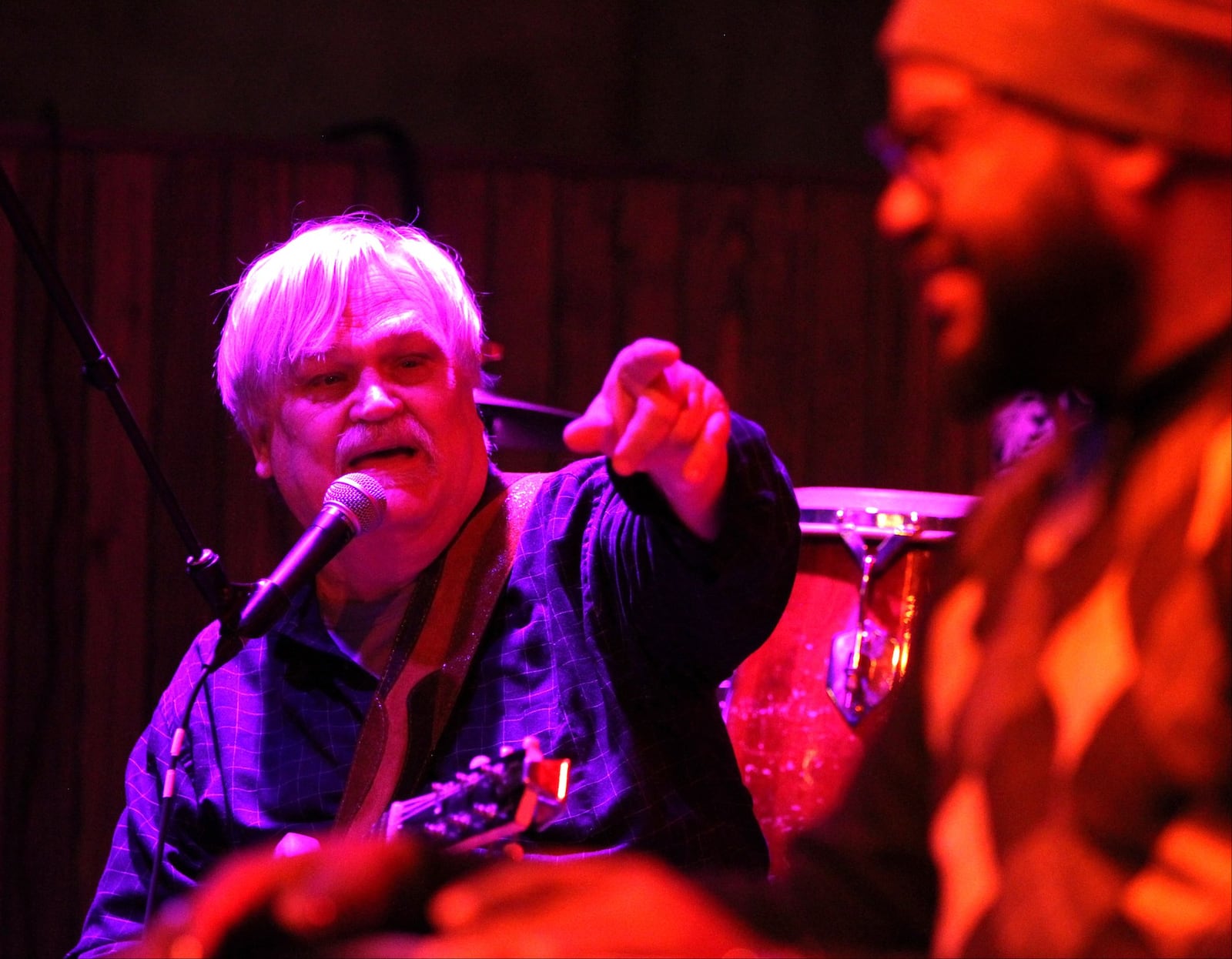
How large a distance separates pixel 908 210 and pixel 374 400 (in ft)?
4.87

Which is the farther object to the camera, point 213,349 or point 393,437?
point 213,349

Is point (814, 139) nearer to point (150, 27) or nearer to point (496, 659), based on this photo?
point (150, 27)

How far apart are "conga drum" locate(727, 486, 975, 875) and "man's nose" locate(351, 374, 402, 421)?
85 centimetres

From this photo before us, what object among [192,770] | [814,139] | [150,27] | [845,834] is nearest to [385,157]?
[150,27]

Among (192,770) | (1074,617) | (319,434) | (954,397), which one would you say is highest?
(954,397)

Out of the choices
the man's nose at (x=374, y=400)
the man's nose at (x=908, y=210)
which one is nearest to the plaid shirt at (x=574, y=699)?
the man's nose at (x=374, y=400)

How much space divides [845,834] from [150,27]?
3467 millimetres

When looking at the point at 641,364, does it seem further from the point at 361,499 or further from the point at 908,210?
the point at 361,499

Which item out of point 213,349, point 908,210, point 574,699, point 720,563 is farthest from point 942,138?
point 213,349

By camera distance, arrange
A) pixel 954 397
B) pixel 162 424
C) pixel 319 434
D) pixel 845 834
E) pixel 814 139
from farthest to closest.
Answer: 1. pixel 814 139
2. pixel 162 424
3. pixel 319 434
4. pixel 845 834
5. pixel 954 397

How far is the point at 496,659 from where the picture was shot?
6.86ft

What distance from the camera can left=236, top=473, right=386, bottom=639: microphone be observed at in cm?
171

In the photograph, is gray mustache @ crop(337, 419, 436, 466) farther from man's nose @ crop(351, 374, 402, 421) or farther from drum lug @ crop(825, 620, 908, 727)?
drum lug @ crop(825, 620, 908, 727)

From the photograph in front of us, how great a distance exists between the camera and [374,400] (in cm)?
219
